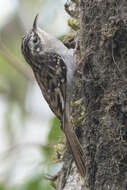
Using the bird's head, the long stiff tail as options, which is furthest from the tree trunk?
the bird's head

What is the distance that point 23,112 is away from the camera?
582 centimetres

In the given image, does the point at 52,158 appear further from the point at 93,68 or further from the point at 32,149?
the point at 93,68

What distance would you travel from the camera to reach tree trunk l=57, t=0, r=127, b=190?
2.48 metres

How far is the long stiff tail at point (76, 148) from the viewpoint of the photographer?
9.07ft

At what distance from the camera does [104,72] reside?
2.65 metres

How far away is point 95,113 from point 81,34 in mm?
578

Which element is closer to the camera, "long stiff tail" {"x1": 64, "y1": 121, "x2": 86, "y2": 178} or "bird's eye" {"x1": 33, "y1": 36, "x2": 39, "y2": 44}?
"long stiff tail" {"x1": 64, "y1": 121, "x2": 86, "y2": 178}

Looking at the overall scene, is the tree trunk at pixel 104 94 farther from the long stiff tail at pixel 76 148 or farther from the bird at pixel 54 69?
the bird at pixel 54 69

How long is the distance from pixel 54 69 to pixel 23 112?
239 cm

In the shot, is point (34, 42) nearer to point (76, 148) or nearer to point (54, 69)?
point (54, 69)

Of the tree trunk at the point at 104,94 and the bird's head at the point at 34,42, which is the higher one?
the bird's head at the point at 34,42

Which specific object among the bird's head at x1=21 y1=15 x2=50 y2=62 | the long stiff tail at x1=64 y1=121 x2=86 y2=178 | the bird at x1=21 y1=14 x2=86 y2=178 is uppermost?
the bird's head at x1=21 y1=15 x2=50 y2=62

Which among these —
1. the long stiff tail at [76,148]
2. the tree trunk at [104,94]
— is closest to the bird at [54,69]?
the long stiff tail at [76,148]

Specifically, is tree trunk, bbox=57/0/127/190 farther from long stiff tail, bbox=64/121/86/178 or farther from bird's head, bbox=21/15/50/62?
bird's head, bbox=21/15/50/62
